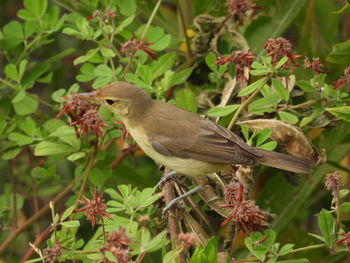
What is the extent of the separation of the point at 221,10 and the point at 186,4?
0.27 meters

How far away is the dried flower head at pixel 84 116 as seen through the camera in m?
2.92

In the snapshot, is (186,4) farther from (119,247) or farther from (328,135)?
(119,247)

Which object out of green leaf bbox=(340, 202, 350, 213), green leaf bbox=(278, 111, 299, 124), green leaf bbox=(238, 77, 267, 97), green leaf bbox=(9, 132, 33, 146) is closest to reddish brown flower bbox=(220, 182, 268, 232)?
green leaf bbox=(340, 202, 350, 213)

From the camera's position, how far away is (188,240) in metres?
2.16

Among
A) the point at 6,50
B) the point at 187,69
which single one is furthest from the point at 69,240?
the point at 6,50

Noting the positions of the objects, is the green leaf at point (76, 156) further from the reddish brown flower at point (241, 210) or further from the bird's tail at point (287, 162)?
the reddish brown flower at point (241, 210)

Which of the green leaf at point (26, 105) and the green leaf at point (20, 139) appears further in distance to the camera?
the green leaf at point (26, 105)

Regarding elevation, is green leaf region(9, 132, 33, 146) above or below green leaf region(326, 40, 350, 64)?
below

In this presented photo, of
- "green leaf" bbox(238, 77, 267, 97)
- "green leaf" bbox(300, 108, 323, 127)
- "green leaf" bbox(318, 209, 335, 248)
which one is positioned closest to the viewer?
A: "green leaf" bbox(318, 209, 335, 248)

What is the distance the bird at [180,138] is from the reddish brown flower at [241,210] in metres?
0.61

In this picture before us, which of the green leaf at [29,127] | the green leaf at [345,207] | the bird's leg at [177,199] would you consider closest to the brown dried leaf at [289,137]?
the bird's leg at [177,199]

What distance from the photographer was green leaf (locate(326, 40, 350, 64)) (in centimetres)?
350

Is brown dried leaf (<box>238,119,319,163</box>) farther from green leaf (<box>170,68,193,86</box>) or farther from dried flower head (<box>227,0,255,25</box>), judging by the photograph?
dried flower head (<box>227,0,255,25</box>)

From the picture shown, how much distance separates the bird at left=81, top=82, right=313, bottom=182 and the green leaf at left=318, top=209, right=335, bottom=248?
0.57 meters
